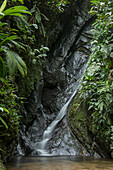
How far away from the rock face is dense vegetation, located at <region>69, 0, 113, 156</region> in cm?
154

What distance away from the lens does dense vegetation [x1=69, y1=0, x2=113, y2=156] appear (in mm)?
4582

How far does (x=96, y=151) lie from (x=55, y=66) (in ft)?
19.9

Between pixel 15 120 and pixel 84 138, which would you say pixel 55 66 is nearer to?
pixel 84 138

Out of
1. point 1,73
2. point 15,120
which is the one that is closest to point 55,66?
point 15,120

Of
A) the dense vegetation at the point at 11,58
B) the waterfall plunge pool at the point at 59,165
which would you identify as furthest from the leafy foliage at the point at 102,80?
the dense vegetation at the point at 11,58

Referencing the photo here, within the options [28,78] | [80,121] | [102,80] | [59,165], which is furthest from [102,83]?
[59,165]

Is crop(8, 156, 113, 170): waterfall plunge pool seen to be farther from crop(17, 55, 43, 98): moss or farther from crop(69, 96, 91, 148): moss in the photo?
crop(17, 55, 43, 98): moss

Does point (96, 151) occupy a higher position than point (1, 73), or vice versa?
point (1, 73)

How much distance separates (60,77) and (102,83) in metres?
5.19

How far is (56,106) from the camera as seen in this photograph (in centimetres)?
952

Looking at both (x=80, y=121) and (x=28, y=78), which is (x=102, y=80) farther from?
(x=28, y=78)

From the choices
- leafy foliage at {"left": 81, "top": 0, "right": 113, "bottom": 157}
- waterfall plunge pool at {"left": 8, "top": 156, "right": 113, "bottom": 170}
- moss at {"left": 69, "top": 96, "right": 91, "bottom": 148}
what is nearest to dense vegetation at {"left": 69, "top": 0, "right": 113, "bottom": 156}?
leafy foliage at {"left": 81, "top": 0, "right": 113, "bottom": 157}

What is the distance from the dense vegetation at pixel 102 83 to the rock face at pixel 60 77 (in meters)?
1.54

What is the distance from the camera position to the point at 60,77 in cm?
1002
